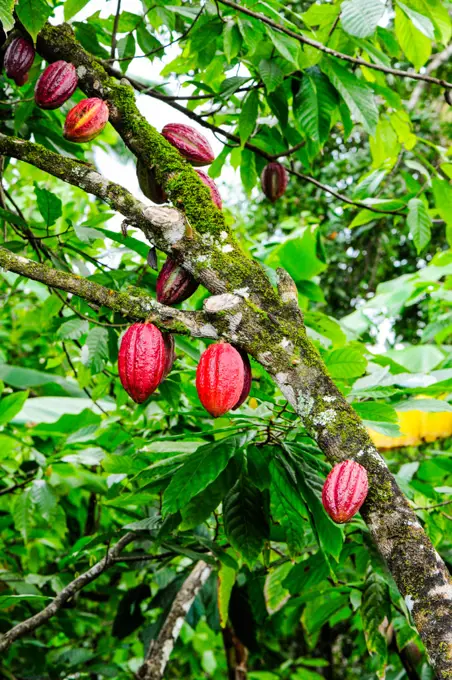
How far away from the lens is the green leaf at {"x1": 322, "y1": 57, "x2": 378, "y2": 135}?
1561 mm

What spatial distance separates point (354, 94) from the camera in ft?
5.15

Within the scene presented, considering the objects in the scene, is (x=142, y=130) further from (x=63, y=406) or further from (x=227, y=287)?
(x=63, y=406)

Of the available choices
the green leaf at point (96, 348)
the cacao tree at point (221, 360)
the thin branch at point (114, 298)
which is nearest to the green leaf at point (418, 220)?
the cacao tree at point (221, 360)

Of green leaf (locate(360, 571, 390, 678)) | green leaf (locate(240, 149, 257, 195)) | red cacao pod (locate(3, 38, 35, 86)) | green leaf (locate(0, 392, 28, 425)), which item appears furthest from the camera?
green leaf (locate(240, 149, 257, 195))

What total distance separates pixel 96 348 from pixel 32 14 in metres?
0.84

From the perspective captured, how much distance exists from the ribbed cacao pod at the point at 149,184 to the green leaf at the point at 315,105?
1.96 ft

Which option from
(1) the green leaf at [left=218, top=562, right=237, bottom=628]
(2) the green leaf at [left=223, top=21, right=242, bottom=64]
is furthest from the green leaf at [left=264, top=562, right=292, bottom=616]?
(2) the green leaf at [left=223, top=21, right=242, bottom=64]

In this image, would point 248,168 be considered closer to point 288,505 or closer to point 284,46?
point 284,46

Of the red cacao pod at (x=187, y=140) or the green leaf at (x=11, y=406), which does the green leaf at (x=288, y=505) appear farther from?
the green leaf at (x=11, y=406)

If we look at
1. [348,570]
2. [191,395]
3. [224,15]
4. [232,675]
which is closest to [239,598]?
[232,675]

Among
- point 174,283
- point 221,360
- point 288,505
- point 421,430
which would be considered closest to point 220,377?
point 221,360

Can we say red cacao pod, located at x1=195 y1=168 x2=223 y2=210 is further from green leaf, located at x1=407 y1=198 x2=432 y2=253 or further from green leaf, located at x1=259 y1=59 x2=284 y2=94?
green leaf, located at x1=407 y1=198 x2=432 y2=253

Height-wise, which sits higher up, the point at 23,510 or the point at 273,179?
the point at 273,179

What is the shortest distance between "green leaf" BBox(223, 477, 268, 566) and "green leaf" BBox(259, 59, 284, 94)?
2.95ft
